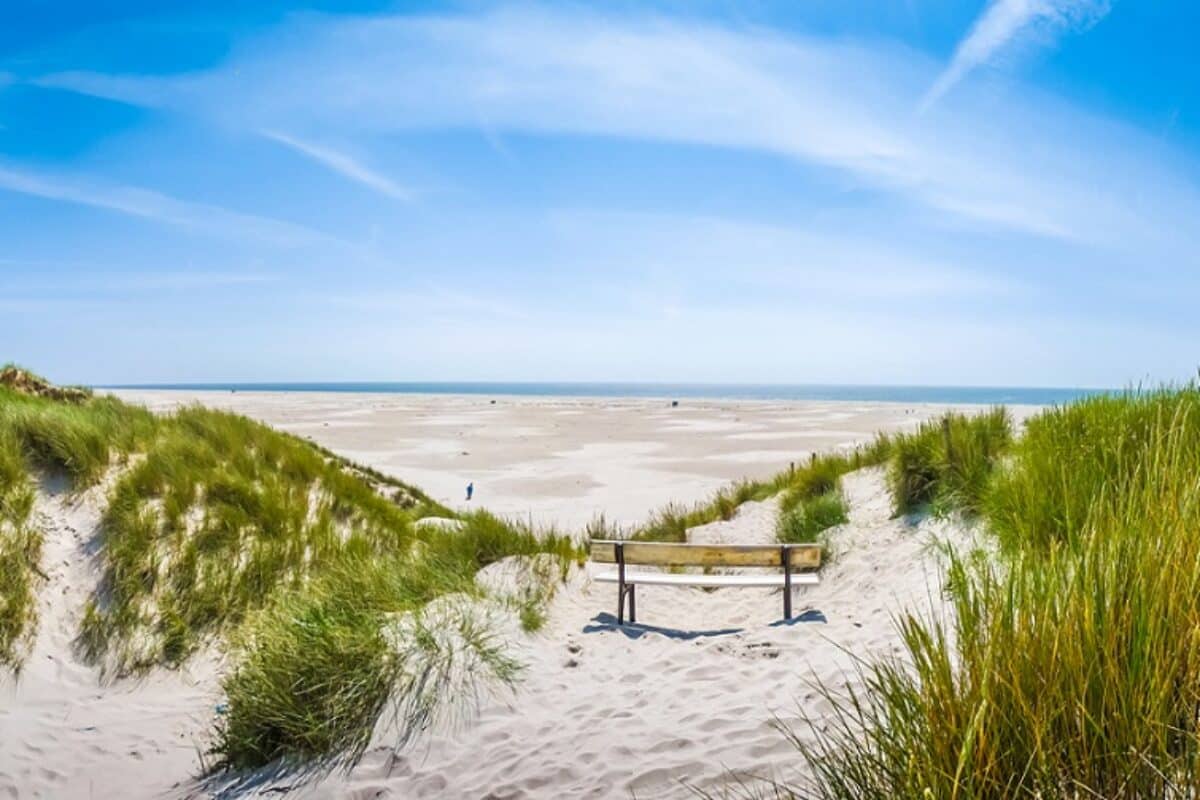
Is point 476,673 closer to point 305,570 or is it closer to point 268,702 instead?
point 268,702

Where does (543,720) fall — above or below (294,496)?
below

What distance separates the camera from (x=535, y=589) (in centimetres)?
739

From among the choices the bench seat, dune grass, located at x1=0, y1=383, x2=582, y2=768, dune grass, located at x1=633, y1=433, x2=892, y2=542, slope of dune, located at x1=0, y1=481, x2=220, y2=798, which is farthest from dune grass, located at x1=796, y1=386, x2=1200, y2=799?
dune grass, located at x1=633, y1=433, x2=892, y2=542

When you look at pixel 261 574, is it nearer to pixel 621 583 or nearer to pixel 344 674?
pixel 344 674

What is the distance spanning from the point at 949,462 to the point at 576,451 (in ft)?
65.9

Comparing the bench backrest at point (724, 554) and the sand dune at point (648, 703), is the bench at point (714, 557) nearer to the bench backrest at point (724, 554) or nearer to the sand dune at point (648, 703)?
the bench backrest at point (724, 554)

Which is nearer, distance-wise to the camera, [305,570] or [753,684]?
[753,684]

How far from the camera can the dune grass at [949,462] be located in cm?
806

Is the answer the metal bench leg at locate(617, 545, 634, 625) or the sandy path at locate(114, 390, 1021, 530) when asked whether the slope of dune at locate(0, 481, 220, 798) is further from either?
the sandy path at locate(114, 390, 1021, 530)

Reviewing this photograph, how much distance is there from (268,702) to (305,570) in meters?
3.20

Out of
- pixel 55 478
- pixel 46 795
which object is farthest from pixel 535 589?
pixel 55 478

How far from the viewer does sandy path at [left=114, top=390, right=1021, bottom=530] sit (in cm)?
1741

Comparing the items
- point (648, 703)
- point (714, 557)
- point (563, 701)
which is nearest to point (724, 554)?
point (714, 557)

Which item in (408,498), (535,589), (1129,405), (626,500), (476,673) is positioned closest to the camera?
(476,673)
